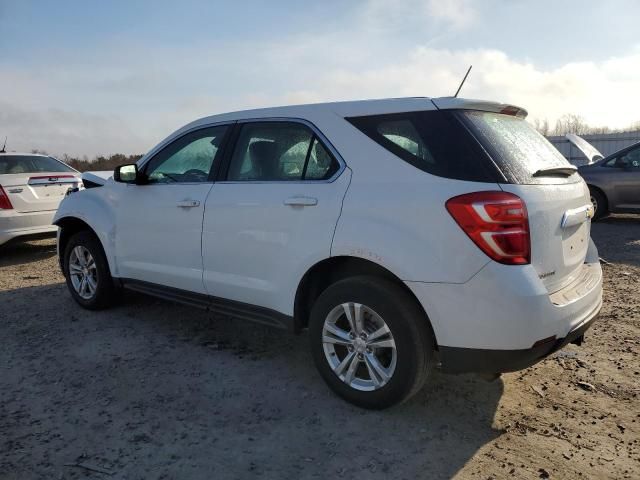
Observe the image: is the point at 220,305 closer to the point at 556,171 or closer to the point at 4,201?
the point at 556,171

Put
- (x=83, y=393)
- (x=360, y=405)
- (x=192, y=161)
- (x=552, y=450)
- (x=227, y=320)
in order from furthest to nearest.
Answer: (x=227, y=320) → (x=192, y=161) → (x=83, y=393) → (x=360, y=405) → (x=552, y=450)

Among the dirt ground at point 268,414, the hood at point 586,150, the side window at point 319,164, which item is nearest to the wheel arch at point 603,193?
the hood at point 586,150

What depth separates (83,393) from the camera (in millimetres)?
3426

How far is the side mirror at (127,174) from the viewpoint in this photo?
4473 millimetres

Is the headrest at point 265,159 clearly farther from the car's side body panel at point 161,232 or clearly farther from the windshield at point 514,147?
the windshield at point 514,147

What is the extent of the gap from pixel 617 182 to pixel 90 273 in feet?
30.3

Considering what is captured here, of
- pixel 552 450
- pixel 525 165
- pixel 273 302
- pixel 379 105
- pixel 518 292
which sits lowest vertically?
→ pixel 552 450

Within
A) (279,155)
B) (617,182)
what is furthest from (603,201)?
(279,155)

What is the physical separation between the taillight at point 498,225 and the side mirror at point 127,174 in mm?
2924

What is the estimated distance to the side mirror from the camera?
4473 millimetres

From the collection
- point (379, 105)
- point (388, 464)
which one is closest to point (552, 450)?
point (388, 464)

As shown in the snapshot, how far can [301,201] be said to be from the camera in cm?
328

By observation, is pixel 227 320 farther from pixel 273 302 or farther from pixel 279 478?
pixel 279 478

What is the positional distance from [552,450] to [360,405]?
104 centimetres
